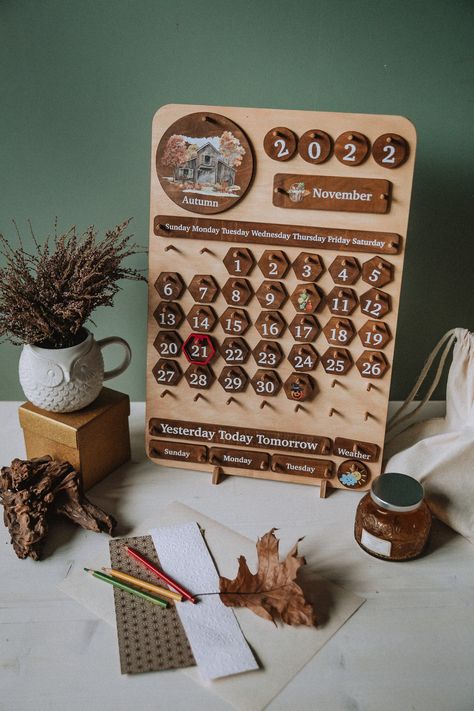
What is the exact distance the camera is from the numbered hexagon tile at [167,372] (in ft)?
3.67

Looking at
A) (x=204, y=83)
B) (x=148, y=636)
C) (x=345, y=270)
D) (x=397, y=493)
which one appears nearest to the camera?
(x=148, y=636)

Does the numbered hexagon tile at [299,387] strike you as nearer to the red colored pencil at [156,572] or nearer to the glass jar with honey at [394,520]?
the glass jar with honey at [394,520]

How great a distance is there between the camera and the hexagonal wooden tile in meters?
1.09

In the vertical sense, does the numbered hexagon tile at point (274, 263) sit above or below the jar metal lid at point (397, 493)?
above

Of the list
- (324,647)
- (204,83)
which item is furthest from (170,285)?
(324,647)

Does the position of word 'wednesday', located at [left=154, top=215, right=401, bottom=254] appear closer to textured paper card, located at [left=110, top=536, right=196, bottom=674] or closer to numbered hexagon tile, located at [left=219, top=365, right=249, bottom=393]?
numbered hexagon tile, located at [left=219, top=365, right=249, bottom=393]

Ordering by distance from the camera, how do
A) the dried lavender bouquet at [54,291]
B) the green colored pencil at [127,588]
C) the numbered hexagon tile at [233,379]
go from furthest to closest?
the numbered hexagon tile at [233,379], the dried lavender bouquet at [54,291], the green colored pencil at [127,588]

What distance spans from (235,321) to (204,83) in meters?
0.44

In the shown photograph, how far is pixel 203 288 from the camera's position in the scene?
3.52 feet

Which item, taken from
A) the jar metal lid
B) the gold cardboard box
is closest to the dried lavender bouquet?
the gold cardboard box

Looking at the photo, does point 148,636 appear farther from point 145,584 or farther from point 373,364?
point 373,364

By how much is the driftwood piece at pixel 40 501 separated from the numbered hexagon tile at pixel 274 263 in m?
0.44

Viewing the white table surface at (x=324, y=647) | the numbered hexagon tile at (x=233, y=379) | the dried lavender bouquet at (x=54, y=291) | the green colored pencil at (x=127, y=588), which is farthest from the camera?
the numbered hexagon tile at (x=233, y=379)

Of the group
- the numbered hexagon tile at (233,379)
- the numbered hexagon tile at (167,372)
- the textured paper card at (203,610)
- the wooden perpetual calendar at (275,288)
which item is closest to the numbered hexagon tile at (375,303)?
the wooden perpetual calendar at (275,288)
